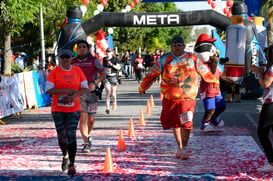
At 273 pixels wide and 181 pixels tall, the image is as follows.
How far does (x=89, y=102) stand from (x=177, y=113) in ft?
5.44

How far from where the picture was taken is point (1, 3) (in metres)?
21.5

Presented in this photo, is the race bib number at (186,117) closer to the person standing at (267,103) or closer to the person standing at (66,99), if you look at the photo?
the person standing at (267,103)

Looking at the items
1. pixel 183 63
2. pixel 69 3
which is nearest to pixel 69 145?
pixel 183 63

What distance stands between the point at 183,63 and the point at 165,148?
1.79 meters

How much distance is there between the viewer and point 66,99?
25.3ft

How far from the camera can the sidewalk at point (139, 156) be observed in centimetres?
767

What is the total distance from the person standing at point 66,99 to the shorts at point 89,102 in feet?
5.74

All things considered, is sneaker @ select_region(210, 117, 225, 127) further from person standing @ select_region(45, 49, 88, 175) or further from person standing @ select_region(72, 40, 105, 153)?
person standing @ select_region(45, 49, 88, 175)

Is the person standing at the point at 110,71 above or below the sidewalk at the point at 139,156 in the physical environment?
above

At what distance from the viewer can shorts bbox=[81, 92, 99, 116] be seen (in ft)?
31.6

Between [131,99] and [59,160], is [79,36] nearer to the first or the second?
[131,99]

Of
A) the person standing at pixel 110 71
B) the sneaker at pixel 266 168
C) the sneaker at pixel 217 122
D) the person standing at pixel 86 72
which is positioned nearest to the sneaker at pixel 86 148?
the person standing at pixel 86 72

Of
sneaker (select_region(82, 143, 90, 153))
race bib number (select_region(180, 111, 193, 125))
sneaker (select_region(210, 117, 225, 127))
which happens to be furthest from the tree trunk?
race bib number (select_region(180, 111, 193, 125))

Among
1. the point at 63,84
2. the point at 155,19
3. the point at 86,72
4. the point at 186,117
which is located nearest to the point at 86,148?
the point at 86,72
